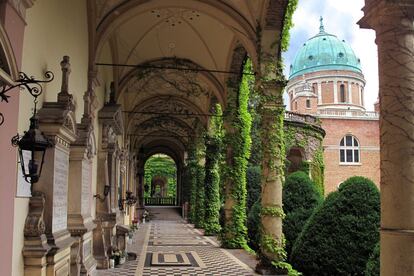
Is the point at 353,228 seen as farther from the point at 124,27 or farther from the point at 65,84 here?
the point at 124,27

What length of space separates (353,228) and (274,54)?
4.11 m

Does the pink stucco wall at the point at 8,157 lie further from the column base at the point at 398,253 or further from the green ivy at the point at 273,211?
the green ivy at the point at 273,211

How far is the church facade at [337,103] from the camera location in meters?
43.7

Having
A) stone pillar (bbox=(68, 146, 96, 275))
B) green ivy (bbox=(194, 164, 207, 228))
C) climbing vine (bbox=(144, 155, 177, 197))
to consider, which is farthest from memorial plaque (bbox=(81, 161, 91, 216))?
climbing vine (bbox=(144, 155, 177, 197))

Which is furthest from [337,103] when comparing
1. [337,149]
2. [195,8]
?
[195,8]

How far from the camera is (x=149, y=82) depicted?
18703mm

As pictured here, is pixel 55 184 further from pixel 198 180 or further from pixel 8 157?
pixel 198 180

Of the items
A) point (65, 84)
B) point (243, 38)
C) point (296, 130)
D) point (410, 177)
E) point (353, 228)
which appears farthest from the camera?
point (296, 130)

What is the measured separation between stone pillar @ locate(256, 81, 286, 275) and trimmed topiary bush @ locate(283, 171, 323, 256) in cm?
195

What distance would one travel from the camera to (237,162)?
14.2 m

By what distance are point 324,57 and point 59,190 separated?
52821 mm

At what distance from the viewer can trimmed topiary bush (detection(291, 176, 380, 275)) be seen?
26.2 feet

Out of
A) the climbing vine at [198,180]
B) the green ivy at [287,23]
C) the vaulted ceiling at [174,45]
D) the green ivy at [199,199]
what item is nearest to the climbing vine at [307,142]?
the climbing vine at [198,180]

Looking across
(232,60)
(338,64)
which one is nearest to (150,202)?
(338,64)
